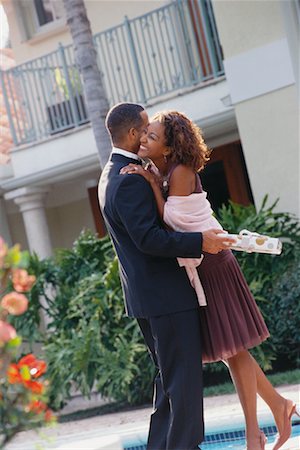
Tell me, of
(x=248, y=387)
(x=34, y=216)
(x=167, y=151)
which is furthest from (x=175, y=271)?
(x=34, y=216)

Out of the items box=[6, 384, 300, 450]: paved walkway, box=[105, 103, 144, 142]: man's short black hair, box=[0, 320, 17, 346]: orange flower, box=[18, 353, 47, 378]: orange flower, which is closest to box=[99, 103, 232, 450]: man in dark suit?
box=[105, 103, 144, 142]: man's short black hair

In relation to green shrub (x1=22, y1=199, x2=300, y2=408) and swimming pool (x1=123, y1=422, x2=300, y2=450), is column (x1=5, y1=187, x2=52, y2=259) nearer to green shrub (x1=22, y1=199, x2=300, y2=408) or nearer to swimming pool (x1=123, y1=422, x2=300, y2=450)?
green shrub (x1=22, y1=199, x2=300, y2=408)

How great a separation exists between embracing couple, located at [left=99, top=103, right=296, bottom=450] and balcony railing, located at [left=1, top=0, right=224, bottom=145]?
7.34 metres

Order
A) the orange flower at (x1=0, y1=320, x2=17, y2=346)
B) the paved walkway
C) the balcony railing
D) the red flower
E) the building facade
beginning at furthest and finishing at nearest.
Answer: the balcony railing → the building facade → the paved walkway → the red flower → the orange flower at (x1=0, y1=320, x2=17, y2=346)

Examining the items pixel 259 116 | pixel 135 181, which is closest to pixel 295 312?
pixel 259 116

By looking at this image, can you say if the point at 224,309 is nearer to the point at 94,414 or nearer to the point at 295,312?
the point at 295,312

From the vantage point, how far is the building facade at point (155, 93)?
34.5ft

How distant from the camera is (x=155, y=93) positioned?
41.3 feet

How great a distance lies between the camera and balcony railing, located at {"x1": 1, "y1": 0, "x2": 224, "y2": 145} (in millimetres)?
12586

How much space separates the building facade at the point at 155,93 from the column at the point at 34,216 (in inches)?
0.6

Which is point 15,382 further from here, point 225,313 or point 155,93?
point 155,93

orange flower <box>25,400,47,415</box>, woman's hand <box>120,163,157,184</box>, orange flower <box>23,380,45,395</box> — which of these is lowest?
orange flower <box>25,400,47,415</box>

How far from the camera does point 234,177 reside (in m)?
14.8

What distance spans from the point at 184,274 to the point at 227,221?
518cm
